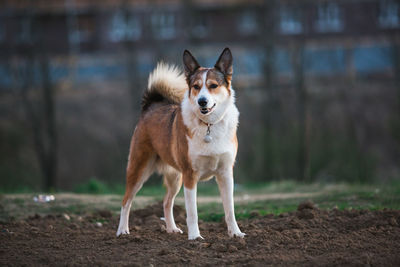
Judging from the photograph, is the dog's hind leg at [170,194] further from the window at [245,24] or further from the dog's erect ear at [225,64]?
the window at [245,24]

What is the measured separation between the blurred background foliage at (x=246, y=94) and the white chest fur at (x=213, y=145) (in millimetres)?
6997

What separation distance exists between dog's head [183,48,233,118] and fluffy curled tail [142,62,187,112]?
1085 millimetres

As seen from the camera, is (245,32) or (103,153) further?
(245,32)

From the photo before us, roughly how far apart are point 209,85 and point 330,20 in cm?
2951

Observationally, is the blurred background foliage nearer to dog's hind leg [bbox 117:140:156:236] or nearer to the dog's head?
dog's hind leg [bbox 117:140:156:236]

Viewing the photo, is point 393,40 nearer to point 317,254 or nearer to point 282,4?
point 282,4

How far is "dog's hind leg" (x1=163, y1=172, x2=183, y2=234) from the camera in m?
7.40

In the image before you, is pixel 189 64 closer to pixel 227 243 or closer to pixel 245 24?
pixel 227 243

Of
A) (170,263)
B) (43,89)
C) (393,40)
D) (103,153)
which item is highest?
(393,40)

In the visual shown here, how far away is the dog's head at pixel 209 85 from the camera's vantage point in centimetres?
628

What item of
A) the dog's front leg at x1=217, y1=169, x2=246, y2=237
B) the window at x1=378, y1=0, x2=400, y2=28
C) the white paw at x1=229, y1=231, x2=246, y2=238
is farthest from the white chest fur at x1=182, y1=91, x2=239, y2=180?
the window at x1=378, y1=0, x2=400, y2=28

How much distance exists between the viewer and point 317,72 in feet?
82.9

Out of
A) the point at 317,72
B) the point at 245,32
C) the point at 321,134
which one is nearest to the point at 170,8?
the point at 245,32

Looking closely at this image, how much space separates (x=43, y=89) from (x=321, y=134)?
419 inches
